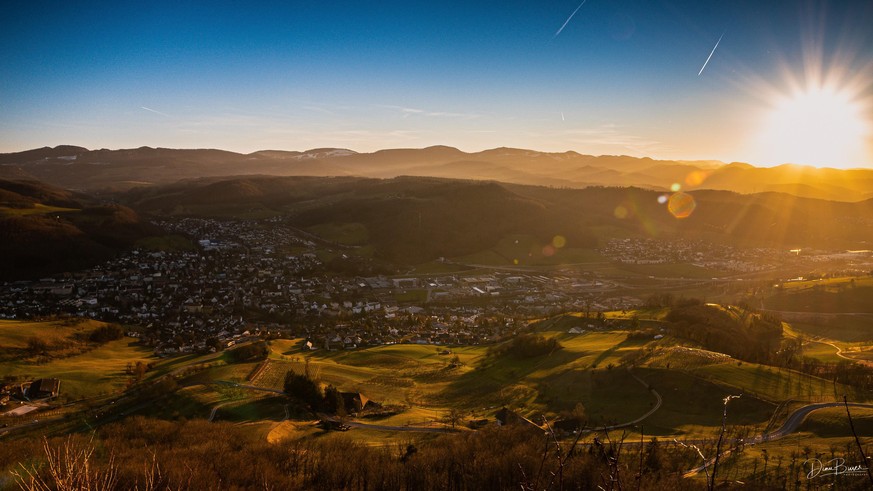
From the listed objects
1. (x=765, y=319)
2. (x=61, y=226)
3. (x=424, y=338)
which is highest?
(x=61, y=226)

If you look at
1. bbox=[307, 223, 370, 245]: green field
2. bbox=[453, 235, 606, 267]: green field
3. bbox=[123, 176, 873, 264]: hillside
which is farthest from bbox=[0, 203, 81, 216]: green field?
bbox=[453, 235, 606, 267]: green field

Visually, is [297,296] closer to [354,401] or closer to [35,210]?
[354,401]

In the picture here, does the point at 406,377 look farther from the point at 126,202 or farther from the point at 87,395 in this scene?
the point at 126,202

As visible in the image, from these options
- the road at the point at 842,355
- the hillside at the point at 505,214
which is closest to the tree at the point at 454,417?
the road at the point at 842,355

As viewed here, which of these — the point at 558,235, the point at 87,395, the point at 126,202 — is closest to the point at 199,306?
the point at 87,395

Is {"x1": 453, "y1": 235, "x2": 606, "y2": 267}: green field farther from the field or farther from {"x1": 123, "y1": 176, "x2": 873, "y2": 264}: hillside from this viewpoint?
the field

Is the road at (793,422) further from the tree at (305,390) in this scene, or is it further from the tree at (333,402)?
the tree at (305,390)

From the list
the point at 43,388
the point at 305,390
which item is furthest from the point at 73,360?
the point at 305,390

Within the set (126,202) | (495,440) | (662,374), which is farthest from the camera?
(126,202)
